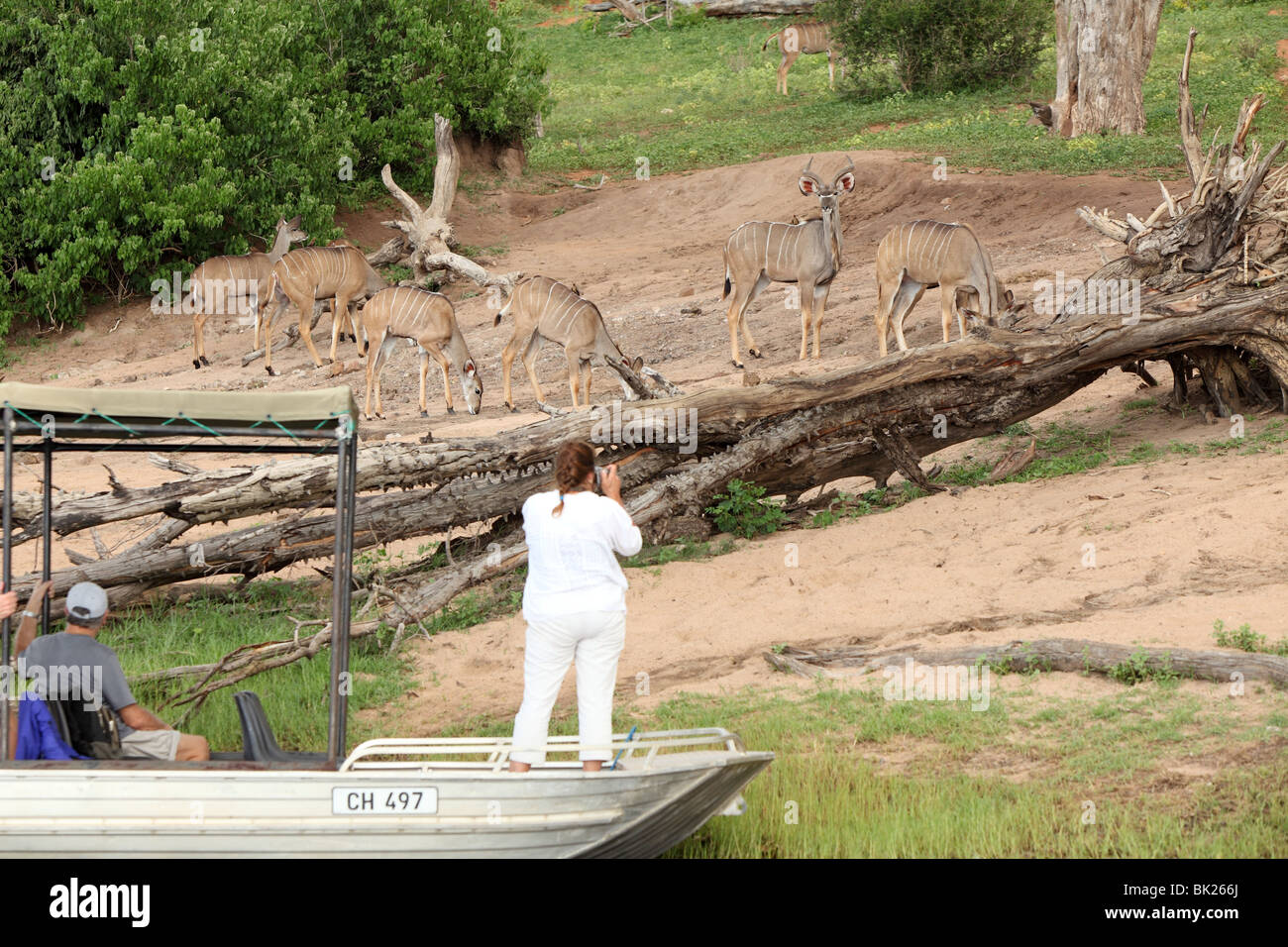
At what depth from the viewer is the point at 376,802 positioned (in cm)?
588

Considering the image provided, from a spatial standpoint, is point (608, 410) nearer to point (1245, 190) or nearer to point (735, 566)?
point (735, 566)

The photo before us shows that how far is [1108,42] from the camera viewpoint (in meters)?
21.8

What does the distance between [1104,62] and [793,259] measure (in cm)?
845

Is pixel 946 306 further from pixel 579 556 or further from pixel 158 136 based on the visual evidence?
pixel 158 136

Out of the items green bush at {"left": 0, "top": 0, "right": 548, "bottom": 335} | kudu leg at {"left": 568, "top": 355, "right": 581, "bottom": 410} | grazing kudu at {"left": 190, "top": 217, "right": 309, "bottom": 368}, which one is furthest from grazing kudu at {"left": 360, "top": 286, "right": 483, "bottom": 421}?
green bush at {"left": 0, "top": 0, "right": 548, "bottom": 335}

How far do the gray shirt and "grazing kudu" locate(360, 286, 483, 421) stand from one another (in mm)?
9680

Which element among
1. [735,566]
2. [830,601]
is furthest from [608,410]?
[830,601]

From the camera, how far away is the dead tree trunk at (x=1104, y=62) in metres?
21.7

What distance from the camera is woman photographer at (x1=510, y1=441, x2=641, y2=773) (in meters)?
5.95

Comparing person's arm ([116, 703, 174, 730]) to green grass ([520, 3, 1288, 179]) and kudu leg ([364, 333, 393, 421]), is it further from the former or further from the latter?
green grass ([520, 3, 1288, 179])

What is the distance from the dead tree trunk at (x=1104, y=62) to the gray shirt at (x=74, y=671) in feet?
62.0

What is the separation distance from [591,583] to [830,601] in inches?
153

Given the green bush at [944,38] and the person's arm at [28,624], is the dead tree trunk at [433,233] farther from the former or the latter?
the person's arm at [28,624]

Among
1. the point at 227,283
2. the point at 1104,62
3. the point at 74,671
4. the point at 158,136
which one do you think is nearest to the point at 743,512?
the point at 74,671
